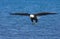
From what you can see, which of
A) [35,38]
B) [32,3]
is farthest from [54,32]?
[32,3]

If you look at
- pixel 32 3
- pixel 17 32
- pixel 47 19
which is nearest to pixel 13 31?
pixel 17 32

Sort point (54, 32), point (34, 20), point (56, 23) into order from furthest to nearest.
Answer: point (56, 23)
point (54, 32)
point (34, 20)

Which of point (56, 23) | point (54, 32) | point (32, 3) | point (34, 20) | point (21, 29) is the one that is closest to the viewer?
point (34, 20)

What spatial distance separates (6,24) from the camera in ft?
51.2

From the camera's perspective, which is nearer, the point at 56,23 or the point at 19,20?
the point at 56,23

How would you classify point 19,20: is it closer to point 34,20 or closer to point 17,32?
point 17,32

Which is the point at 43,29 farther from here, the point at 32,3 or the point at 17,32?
the point at 32,3

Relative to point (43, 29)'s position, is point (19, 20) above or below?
above

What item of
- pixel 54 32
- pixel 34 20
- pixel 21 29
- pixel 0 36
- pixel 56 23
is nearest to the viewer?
pixel 34 20

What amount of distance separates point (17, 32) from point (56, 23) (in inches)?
109

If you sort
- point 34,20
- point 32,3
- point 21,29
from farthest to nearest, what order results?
point 32,3
point 21,29
point 34,20

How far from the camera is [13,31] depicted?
1366 centimetres

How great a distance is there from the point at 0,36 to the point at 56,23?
4.03 m

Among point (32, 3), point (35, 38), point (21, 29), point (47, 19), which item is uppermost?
point (32, 3)
